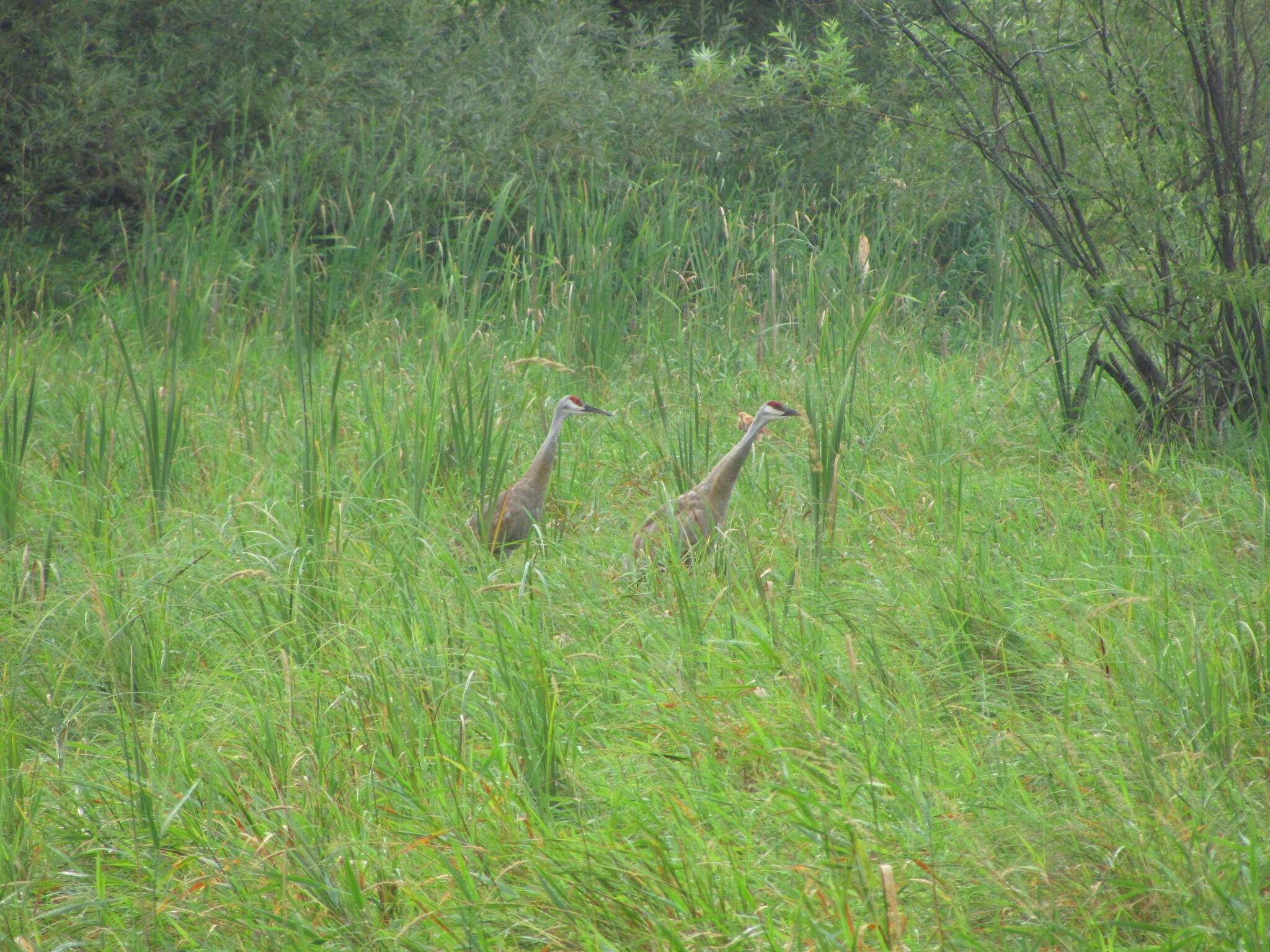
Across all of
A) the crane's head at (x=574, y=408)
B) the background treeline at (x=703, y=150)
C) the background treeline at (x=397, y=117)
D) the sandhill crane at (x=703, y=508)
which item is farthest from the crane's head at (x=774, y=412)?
the background treeline at (x=397, y=117)

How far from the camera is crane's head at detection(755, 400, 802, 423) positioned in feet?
14.6

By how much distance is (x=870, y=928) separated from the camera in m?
1.96

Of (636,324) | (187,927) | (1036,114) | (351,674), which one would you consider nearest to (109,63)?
(636,324)

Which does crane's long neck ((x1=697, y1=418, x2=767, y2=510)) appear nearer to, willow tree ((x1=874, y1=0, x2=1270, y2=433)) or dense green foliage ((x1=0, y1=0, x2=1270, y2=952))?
dense green foliage ((x1=0, y1=0, x2=1270, y2=952))

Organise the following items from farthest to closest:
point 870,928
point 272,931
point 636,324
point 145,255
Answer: point 636,324 < point 145,255 < point 272,931 < point 870,928

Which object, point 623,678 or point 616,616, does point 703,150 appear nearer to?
point 616,616

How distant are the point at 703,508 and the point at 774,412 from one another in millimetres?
592

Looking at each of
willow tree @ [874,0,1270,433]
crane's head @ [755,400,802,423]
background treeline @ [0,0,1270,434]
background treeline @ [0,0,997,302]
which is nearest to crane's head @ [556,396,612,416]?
crane's head @ [755,400,802,423]

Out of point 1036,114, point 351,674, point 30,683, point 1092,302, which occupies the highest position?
point 1036,114

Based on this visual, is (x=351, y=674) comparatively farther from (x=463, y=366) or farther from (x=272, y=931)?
(x=463, y=366)

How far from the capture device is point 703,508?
4105mm

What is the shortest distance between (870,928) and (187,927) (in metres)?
1.27

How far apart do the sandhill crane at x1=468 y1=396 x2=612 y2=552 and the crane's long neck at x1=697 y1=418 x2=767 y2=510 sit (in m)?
0.63

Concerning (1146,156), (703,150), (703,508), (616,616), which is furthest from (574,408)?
(703,150)
